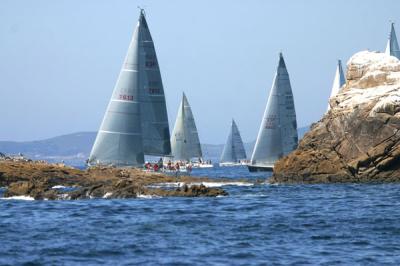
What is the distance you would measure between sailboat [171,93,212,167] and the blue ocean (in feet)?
268

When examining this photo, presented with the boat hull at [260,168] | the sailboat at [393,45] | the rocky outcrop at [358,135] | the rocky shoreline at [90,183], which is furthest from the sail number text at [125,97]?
the sailboat at [393,45]

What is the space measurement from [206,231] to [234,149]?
147558 millimetres

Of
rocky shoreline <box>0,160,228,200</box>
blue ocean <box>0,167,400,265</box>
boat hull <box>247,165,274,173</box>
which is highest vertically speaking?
boat hull <box>247,165,274,173</box>

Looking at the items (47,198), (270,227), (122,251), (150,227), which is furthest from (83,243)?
(47,198)

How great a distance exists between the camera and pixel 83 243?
29.5 m

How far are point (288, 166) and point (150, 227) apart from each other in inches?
1404

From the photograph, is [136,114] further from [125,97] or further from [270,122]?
[270,122]

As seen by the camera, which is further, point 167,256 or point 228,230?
point 228,230

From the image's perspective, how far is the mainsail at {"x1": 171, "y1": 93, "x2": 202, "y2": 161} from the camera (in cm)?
13100

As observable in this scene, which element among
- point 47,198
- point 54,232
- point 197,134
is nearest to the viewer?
point 54,232

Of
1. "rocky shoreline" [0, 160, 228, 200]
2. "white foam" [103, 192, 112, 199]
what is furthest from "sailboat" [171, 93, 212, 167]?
"white foam" [103, 192, 112, 199]

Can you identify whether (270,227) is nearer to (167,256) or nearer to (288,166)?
(167,256)

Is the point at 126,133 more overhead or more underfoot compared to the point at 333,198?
more overhead

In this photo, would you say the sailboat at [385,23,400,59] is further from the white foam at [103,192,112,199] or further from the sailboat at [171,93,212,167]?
the white foam at [103,192,112,199]
